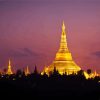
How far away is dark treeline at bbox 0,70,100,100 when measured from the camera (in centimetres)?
16025

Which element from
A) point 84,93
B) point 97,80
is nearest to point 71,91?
point 84,93

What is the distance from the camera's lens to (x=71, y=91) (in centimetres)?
17038

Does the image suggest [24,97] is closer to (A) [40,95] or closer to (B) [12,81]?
(A) [40,95]

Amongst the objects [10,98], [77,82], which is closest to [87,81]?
[77,82]

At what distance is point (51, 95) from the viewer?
163875mm

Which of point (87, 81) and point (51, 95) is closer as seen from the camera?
point (51, 95)

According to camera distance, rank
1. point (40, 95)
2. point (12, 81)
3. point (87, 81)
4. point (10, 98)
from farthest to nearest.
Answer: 1. point (87, 81)
2. point (12, 81)
3. point (40, 95)
4. point (10, 98)

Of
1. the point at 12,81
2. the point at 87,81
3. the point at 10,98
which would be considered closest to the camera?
the point at 10,98

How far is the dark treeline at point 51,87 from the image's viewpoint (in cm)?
16025

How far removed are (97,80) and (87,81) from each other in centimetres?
691

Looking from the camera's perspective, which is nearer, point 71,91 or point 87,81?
point 71,91

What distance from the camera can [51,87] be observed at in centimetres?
17588

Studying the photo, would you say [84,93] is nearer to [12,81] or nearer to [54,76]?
[12,81]

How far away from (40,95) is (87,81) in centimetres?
2971
